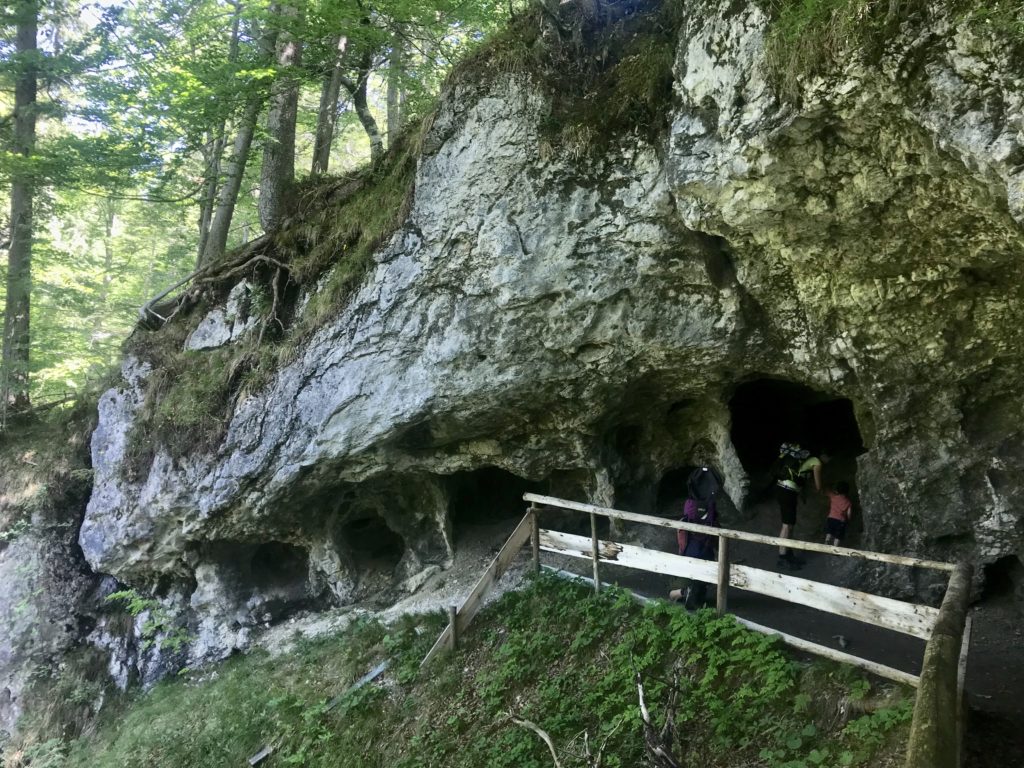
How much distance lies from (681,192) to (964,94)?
2.29m

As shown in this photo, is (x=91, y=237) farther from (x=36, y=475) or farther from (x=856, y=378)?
(x=856, y=378)

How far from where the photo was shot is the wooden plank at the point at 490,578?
7.35m

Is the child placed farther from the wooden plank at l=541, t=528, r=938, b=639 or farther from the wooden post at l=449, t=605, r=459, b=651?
the wooden post at l=449, t=605, r=459, b=651

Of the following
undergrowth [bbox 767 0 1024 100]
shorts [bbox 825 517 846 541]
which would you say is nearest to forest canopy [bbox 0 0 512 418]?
undergrowth [bbox 767 0 1024 100]

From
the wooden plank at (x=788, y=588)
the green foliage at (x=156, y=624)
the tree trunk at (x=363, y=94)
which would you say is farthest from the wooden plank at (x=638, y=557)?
the tree trunk at (x=363, y=94)

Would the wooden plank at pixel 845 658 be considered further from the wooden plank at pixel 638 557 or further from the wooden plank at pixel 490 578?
the wooden plank at pixel 490 578

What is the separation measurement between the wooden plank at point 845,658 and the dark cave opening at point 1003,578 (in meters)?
2.84

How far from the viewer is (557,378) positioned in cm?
765

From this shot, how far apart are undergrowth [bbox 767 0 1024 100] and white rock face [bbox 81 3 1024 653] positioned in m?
0.12

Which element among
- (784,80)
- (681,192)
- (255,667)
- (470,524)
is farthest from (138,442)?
(784,80)

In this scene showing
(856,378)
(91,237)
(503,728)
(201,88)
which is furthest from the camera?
(91,237)

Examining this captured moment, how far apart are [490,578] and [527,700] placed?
1.70 meters

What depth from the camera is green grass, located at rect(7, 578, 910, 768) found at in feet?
14.5

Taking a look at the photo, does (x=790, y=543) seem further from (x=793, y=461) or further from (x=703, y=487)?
(x=793, y=461)
